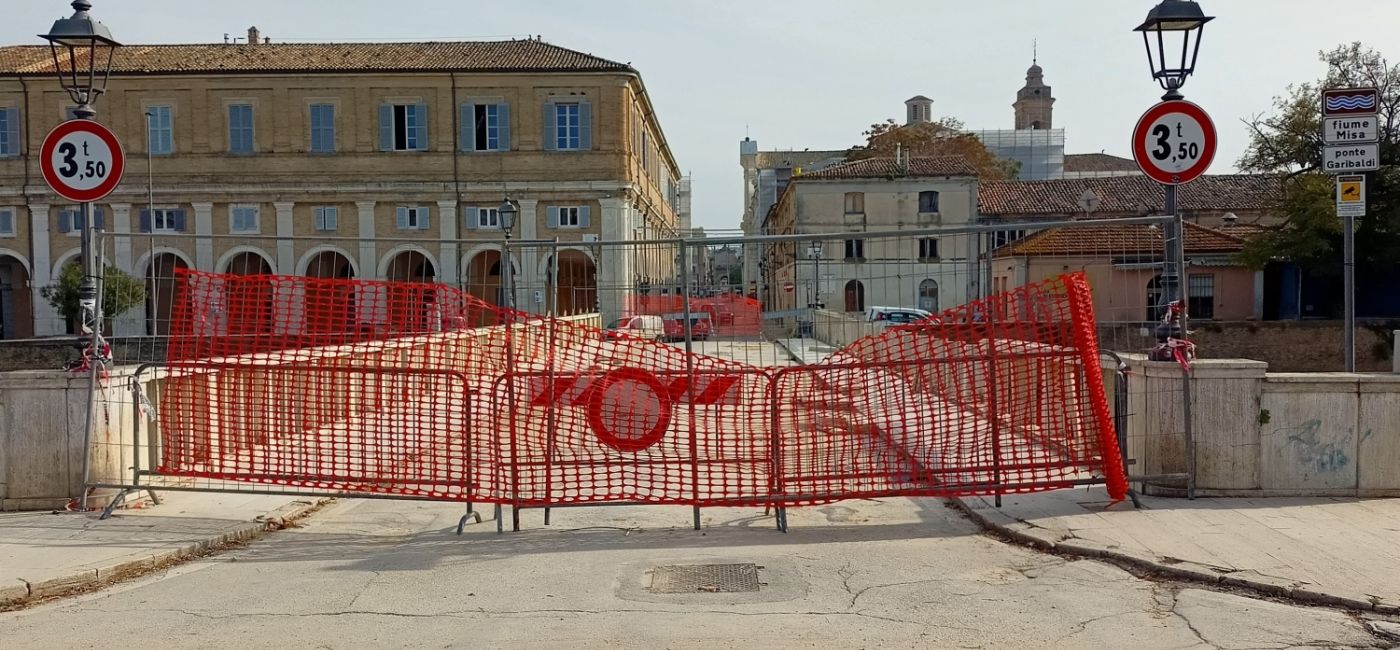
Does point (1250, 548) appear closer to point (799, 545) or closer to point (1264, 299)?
point (799, 545)

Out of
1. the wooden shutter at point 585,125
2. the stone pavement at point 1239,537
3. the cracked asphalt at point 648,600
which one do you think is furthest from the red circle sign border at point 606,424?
the wooden shutter at point 585,125

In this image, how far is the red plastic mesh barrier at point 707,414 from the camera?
290 inches

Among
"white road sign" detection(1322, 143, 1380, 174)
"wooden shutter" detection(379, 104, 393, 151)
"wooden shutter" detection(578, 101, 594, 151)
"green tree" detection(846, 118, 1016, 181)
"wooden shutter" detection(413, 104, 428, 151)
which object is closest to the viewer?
"white road sign" detection(1322, 143, 1380, 174)

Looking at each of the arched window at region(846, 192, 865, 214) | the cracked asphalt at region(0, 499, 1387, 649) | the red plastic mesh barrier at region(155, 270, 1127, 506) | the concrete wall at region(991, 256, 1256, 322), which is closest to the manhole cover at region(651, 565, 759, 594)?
the cracked asphalt at region(0, 499, 1387, 649)

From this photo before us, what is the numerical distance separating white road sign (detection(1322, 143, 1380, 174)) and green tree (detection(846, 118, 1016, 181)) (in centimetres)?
6137

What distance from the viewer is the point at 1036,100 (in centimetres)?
10531

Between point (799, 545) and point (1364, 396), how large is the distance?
13.6ft

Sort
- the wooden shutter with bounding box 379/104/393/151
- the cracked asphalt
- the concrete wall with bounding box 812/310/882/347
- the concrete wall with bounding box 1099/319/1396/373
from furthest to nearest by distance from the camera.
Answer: the wooden shutter with bounding box 379/104/393/151 < the concrete wall with bounding box 1099/319/1396/373 < the concrete wall with bounding box 812/310/882/347 < the cracked asphalt

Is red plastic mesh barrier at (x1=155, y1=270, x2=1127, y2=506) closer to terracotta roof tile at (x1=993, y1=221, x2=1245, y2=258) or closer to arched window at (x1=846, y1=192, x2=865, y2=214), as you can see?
terracotta roof tile at (x1=993, y1=221, x2=1245, y2=258)

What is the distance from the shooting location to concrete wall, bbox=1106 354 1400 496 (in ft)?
24.2

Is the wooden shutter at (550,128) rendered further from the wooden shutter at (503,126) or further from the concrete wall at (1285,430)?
the concrete wall at (1285,430)

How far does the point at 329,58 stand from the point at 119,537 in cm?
4808

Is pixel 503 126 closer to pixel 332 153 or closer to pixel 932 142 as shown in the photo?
pixel 332 153

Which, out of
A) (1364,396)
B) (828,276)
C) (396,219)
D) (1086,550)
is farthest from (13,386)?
(396,219)
